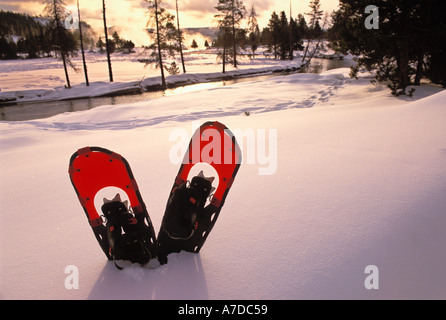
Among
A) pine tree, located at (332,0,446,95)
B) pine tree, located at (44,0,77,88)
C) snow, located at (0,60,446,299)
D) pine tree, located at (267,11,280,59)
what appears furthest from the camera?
pine tree, located at (267,11,280,59)

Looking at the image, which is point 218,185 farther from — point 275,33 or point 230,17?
point 275,33

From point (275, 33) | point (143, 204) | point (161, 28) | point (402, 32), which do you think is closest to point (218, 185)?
point (143, 204)

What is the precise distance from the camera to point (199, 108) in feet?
37.0

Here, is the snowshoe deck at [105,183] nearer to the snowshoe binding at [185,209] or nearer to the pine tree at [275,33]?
the snowshoe binding at [185,209]

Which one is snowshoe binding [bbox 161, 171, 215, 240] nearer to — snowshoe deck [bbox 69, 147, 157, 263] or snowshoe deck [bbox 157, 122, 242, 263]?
snowshoe deck [bbox 157, 122, 242, 263]

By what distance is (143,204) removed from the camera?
67.9 inches

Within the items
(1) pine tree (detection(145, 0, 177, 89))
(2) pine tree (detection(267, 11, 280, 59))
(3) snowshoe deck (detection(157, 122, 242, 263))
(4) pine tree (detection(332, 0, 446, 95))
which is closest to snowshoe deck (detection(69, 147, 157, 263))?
(3) snowshoe deck (detection(157, 122, 242, 263))

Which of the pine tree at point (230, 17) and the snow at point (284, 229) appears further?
→ the pine tree at point (230, 17)

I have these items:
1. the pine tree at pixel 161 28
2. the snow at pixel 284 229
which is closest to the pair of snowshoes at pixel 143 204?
the snow at pixel 284 229

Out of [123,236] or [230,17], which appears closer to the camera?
[123,236]

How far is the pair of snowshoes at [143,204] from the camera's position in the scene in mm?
1646

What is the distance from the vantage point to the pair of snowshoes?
1646 millimetres

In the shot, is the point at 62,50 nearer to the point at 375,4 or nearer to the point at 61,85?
the point at 61,85

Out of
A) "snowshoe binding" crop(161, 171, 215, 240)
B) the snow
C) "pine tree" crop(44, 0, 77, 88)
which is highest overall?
"pine tree" crop(44, 0, 77, 88)
